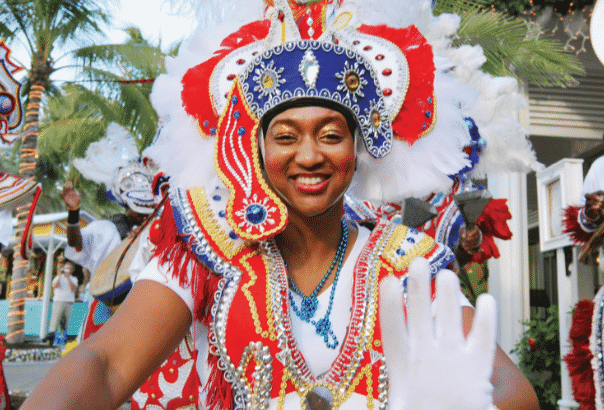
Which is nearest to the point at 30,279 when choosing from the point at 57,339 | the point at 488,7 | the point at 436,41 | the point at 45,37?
the point at 57,339

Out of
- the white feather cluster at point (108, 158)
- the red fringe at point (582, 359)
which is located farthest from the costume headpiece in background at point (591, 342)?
the white feather cluster at point (108, 158)

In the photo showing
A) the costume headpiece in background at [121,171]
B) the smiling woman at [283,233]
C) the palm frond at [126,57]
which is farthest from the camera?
the palm frond at [126,57]

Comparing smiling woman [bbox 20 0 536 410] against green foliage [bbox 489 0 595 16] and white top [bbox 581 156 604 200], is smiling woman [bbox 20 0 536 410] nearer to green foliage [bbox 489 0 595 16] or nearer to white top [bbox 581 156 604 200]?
white top [bbox 581 156 604 200]

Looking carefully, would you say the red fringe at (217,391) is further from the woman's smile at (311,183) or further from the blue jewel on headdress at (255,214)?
the woman's smile at (311,183)

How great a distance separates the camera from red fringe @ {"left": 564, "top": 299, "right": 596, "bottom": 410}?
3.73 metres

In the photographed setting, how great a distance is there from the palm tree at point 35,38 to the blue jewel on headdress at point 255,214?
11363mm

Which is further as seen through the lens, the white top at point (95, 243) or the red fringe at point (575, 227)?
the white top at point (95, 243)

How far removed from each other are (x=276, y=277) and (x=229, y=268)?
0.43 ft

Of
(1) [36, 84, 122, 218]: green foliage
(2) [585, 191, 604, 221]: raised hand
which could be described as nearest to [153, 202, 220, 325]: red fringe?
(2) [585, 191, 604, 221]: raised hand

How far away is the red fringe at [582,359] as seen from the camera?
3.73 meters

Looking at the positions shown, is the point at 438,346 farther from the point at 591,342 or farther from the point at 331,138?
the point at 591,342

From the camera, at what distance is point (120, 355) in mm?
1436

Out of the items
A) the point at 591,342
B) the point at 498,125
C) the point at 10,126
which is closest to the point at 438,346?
the point at 498,125

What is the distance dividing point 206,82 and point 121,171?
378cm
